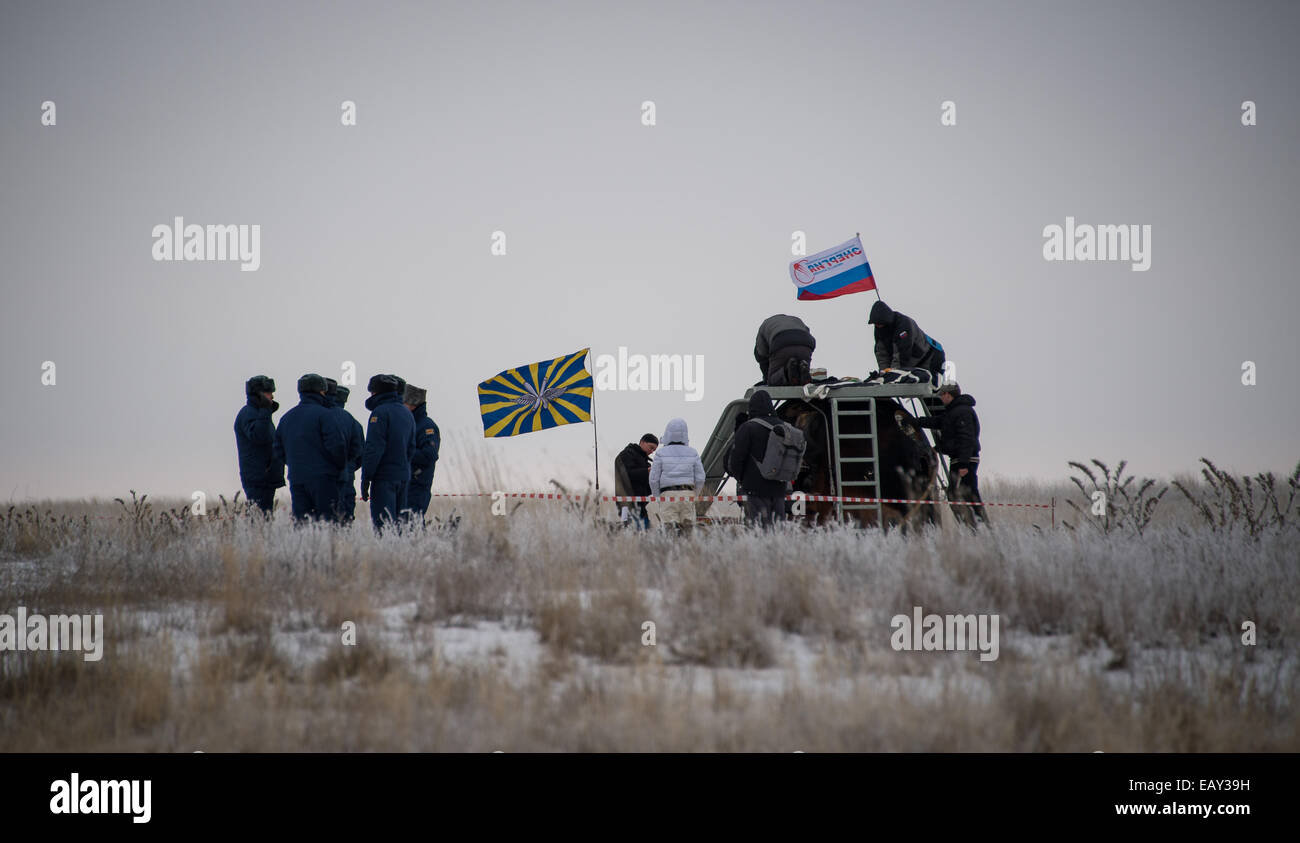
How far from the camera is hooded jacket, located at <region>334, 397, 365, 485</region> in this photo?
12.7 meters

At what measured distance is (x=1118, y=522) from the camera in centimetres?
1178

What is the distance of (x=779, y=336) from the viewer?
13844 millimetres

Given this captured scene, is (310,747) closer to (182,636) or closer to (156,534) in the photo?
(182,636)

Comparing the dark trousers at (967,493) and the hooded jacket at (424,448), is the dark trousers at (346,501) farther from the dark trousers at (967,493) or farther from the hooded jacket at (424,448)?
the dark trousers at (967,493)

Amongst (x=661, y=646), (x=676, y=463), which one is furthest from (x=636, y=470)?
(x=661, y=646)

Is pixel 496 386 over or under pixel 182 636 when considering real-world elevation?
over

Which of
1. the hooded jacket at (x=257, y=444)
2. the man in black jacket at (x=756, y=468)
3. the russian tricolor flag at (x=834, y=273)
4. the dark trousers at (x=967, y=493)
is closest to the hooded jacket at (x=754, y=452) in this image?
the man in black jacket at (x=756, y=468)

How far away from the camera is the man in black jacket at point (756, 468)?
1181 cm

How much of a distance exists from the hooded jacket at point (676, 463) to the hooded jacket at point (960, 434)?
3.39 metres

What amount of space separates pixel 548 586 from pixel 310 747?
3550 millimetres

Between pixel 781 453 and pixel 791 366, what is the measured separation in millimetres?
2333

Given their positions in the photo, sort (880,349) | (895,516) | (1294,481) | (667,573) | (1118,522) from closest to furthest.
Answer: (667,573) → (1294,481) → (1118,522) → (895,516) → (880,349)
